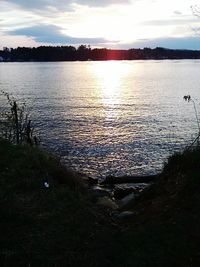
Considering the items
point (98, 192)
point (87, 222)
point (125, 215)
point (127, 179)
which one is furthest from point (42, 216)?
point (127, 179)

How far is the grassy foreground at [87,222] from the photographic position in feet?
22.4

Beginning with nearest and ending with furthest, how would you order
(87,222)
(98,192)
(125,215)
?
(87,222)
(125,215)
(98,192)

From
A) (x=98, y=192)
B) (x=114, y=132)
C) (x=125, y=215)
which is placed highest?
(x=125, y=215)

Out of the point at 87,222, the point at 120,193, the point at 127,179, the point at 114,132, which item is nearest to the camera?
the point at 87,222

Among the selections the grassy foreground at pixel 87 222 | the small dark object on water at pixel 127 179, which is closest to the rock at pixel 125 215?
the grassy foreground at pixel 87 222

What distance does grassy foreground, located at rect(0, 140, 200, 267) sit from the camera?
6.83 metres

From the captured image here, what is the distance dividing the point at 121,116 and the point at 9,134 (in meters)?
28.4

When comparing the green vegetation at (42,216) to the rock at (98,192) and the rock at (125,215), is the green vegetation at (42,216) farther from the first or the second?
the rock at (98,192)

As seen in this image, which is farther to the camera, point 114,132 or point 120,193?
point 114,132

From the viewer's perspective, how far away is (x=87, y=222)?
840 cm

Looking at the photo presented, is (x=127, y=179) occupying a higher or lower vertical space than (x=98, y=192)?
lower

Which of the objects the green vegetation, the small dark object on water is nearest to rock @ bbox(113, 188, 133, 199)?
the small dark object on water

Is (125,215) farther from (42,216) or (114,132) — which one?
(114,132)

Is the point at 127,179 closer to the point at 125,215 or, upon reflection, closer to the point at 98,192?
the point at 98,192
